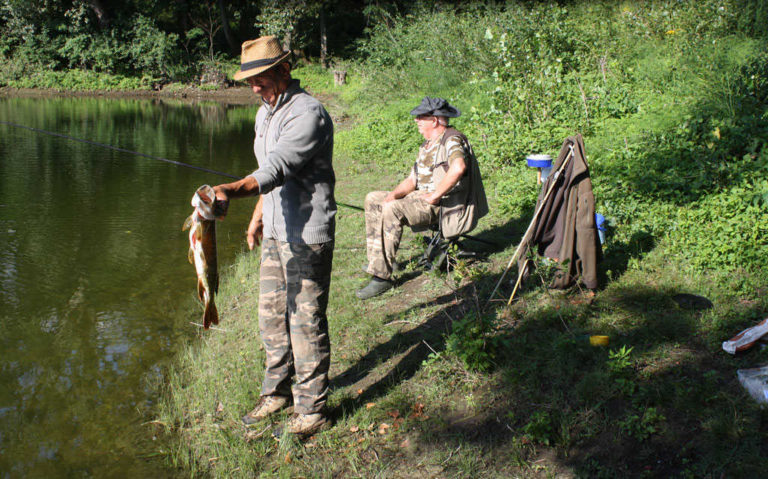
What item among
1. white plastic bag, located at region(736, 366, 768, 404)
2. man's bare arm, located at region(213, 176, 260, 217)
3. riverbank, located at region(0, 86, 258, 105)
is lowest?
white plastic bag, located at region(736, 366, 768, 404)

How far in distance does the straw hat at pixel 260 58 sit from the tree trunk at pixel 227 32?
118 feet

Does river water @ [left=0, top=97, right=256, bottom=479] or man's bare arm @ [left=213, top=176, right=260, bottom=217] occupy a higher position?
man's bare arm @ [left=213, top=176, right=260, bottom=217]

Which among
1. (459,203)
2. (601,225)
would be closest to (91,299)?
(459,203)

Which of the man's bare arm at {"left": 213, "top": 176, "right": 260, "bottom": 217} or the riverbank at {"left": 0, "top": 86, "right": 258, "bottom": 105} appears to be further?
the riverbank at {"left": 0, "top": 86, "right": 258, "bottom": 105}

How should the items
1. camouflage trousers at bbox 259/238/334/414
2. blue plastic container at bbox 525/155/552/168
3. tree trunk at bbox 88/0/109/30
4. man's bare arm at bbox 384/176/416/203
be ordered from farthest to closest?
1. tree trunk at bbox 88/0/109/30
2. man's bare arm at bbox 384/176/416/203
3. blue plastic container at bbox 525/155/552/168
4. camouflage trousers at bbox 259/238/334/414

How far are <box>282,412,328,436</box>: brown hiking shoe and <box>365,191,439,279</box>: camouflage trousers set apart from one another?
2.13m

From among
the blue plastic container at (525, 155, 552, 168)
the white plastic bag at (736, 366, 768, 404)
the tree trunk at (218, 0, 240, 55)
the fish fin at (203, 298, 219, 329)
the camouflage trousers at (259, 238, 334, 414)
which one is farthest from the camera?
the tree trunk at (218, 0, 240, 55)

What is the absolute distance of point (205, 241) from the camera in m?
3.05

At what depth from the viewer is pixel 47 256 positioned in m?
7.64

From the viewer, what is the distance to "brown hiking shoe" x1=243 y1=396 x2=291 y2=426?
380 cm

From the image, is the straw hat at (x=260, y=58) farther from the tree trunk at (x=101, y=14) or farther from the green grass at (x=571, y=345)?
the tree trunk at (x=101, y=14)

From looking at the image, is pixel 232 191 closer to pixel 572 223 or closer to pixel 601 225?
pixel 572 223

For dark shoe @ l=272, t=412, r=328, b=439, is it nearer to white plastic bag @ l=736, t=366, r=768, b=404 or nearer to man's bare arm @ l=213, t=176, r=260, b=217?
man's bare arm @ l=213, t=176, r=260, b=217

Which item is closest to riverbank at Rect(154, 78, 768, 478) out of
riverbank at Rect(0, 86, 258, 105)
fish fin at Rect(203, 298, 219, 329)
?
fish fin at Rect(203, 298, 219, 329)
